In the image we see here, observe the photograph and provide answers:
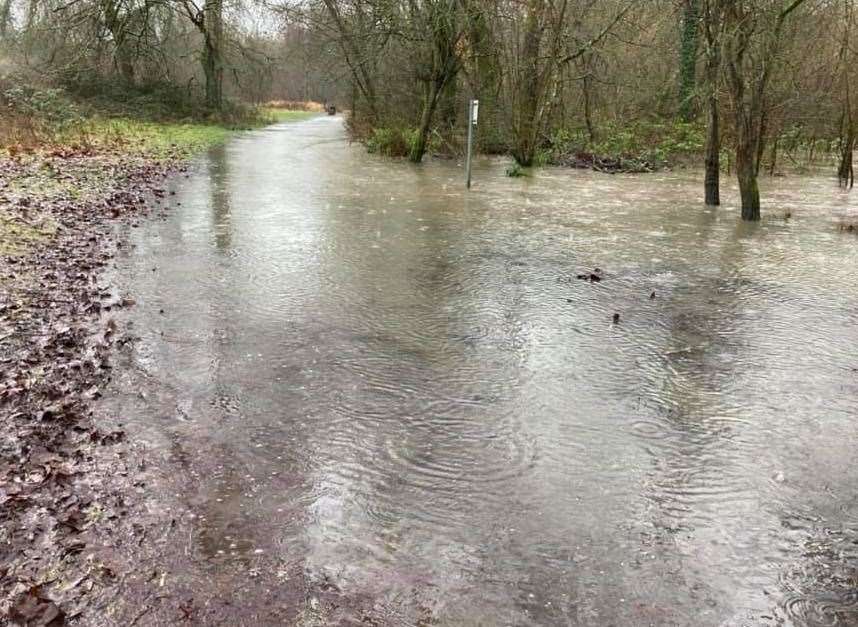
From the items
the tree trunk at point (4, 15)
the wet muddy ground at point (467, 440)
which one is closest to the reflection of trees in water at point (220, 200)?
the wet muddy ground at point (467, 440)

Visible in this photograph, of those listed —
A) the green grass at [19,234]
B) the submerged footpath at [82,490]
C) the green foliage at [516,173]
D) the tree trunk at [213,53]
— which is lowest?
the submerged footpath at [82,490]

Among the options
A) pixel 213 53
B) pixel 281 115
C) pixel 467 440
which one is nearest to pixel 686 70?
pixel 213 53

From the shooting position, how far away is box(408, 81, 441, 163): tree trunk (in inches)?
660

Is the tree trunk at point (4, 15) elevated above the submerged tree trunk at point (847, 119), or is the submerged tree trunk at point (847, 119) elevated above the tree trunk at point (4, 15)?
the tree trunk at point (4, 15)

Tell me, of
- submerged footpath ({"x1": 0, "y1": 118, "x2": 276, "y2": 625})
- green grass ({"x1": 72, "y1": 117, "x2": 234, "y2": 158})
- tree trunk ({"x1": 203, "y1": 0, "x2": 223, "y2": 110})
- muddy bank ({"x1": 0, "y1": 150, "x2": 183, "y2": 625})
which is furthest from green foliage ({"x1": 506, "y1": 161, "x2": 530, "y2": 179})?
tree trunk ({"x1": 203, "y1": 0, "x2": 223, "y2": 110})

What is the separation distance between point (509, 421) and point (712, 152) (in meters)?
8.98

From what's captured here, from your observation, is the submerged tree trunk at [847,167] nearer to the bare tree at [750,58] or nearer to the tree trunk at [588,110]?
the bare tree at [750,58]

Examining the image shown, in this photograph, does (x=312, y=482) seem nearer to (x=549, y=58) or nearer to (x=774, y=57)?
(x=774, y=57)

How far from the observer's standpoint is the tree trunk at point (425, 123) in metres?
16.8

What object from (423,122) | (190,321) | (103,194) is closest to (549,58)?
(423,122)

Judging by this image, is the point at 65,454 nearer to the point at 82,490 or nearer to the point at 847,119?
the point at 82,490

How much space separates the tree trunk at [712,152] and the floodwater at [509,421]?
3414 millimetres

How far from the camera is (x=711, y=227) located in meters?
9.83

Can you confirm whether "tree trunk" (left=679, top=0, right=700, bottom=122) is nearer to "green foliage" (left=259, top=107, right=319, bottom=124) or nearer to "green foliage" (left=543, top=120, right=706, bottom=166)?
"green foliage" (left=543, top=120, right=706, bottom=166)
